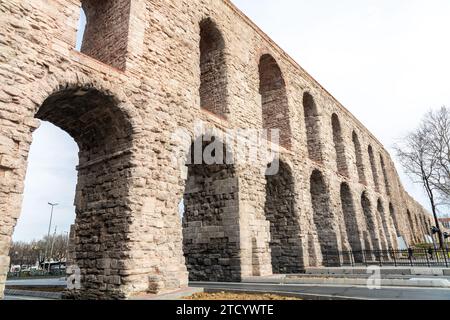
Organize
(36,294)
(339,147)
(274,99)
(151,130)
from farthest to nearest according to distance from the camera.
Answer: (339,147) < (274,99) < (36,294) < (151,130)

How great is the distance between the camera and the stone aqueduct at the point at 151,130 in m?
5.80

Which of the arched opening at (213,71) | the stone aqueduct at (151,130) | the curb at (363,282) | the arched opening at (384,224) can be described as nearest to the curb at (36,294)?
the stone aqueduct at (151,130)

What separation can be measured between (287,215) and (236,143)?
4354mm

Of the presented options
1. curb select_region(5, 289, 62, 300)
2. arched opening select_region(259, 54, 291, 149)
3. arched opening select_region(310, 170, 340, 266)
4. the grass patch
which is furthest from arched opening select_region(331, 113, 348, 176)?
Result: curb select_region(5, 289, 62, 300)

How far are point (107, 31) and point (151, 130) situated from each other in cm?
319

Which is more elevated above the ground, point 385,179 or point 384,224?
point 385,179

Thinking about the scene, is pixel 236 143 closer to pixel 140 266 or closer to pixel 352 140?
pixel 140 266

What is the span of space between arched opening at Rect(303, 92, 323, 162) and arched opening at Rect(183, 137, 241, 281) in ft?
25.9

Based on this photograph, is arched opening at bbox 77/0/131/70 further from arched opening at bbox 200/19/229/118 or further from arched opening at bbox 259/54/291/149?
arched opening at bbox 259/54/291/149

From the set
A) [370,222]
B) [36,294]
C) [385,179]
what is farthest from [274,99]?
[385,179]

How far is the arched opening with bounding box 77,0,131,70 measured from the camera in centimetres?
791

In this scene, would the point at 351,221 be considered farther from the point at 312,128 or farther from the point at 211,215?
the point at 211,215

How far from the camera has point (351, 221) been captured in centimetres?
1823
